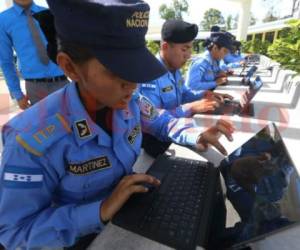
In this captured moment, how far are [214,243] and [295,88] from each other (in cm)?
185

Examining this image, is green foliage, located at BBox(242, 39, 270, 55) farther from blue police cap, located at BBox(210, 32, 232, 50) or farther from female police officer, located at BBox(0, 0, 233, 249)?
female police officer, located at BBox(0, 0, 233, 249)

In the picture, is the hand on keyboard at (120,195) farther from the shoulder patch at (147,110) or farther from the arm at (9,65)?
the arm at (9,65)

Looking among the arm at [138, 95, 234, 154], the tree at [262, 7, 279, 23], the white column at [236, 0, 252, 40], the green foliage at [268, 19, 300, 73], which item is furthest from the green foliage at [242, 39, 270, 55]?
the tree at [262, 7, 279, 23]

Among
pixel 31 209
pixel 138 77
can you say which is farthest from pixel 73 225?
pixel 138 77

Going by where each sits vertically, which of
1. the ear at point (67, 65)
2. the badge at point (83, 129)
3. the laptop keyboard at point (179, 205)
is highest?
the ear at point (67, 65)

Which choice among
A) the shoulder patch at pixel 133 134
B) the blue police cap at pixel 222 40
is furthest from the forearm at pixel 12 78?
the blue police cap at pixel 222 40

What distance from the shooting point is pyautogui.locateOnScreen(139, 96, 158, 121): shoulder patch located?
1.07 m

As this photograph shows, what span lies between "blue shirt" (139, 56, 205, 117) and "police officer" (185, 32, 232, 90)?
841 mm

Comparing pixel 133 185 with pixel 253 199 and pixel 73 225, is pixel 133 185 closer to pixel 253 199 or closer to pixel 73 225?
pixel 73 225

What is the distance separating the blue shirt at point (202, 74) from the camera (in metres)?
2.64

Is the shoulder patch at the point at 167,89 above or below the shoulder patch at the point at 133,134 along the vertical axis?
below

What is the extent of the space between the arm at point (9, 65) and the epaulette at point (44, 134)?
5.90 feet

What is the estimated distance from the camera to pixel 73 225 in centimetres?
67

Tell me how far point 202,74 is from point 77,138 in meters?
2.30
